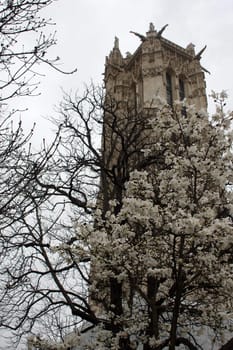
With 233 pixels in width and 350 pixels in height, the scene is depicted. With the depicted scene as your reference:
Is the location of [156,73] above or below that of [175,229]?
above

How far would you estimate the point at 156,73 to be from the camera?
3003cm

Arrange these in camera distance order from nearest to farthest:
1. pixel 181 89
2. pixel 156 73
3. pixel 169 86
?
pixel 156 73 → pixel 169 86 → pixel 181 89

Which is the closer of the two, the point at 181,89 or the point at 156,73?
the point at 156,73

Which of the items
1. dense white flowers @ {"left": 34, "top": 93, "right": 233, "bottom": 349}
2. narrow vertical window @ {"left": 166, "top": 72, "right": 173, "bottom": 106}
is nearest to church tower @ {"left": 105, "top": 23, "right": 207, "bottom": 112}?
narrow vertical window @ {"left": 166, "top": 72, "right": 173, "bottom": 106}

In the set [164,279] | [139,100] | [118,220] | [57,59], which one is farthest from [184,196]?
[139,100]

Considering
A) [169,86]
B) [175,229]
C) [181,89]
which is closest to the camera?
[175,229]

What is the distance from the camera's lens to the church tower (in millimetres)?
30062

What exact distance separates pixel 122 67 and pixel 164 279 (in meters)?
28.3

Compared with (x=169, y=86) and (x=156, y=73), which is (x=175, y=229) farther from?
(x=169, y=86)

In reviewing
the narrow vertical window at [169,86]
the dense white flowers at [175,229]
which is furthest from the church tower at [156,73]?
the dense white flowers at [175,229]

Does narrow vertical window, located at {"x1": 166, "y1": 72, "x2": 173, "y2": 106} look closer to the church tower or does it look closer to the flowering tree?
the church tower

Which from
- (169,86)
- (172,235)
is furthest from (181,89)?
(172,235)

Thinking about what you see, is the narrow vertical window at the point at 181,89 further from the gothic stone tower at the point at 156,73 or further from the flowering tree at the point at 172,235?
the flowering tree at the point at 172,235

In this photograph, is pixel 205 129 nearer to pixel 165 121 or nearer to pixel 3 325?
pixel 165 121
